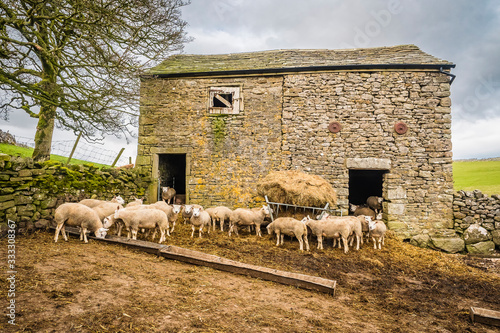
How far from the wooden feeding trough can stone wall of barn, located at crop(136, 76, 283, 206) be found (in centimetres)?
535

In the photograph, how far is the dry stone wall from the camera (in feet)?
21.8

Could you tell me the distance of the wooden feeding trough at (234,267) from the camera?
16.3 ft

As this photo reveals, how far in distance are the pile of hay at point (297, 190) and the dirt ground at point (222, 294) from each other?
5.80ft

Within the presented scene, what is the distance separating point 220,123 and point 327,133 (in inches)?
185

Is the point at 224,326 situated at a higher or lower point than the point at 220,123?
lower

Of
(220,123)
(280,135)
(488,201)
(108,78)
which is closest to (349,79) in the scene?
(280,135)

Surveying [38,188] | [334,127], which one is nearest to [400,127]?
[334,127]

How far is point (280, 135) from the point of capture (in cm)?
1148

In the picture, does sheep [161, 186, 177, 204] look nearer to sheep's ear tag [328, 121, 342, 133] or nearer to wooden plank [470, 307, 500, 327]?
sheep's ear tag [328, 121, 342, 133]

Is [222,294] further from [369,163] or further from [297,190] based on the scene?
[369,163]

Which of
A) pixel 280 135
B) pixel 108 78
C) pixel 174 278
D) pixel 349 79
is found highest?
pixel 349 79

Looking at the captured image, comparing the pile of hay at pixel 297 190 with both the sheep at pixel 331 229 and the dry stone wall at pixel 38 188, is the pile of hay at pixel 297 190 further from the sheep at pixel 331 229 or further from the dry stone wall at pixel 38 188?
the dry stone wall at pixel 38 188

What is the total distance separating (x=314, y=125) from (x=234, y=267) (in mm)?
7642

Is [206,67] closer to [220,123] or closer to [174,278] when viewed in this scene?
[220,123]
